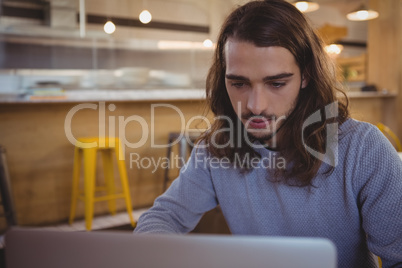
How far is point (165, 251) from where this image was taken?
1.81ft

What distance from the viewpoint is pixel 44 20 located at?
519 centimetres

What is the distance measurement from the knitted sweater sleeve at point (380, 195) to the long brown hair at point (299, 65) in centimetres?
12

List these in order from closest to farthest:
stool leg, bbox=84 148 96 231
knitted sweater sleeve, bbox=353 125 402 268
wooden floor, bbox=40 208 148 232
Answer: knitted sweater sleeve, bbox=353 125 402 268
stool leg, bbox=84 148 96 231
wooden floor, bbox=40 208 148 232

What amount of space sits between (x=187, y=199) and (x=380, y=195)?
564 millimetres

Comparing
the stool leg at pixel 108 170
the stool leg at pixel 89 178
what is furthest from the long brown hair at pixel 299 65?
the stool leg at pixel 108 170

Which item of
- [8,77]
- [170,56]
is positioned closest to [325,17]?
[170,56]

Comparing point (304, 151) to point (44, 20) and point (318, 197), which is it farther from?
point (44, 20)

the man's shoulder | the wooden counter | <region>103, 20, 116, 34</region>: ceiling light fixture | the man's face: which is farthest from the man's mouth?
<region>103, 20, 116, 34</region>: ceiling light fixture

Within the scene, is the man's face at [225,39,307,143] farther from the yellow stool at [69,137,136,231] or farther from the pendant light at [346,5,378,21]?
the pendant light at [346,5,378,21]

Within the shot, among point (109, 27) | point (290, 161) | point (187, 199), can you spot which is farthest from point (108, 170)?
point (290, 161)

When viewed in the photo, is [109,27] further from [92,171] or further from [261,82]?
[261,82]

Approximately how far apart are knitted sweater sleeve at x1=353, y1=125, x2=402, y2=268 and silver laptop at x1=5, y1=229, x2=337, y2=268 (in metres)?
0.57

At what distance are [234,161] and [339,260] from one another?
1.38 feet

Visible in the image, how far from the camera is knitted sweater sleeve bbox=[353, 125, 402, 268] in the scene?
1.02 meters
